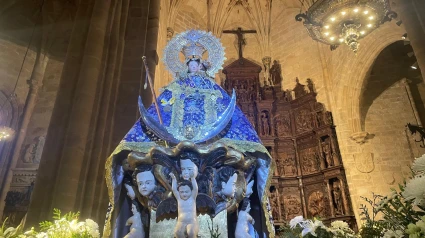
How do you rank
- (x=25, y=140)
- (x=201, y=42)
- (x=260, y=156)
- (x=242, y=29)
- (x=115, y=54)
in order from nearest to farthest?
(x=260, y=156)
(x=201, y=42)
(x=115, y=54)
(x=25, y=140)
(x=242, y=29)

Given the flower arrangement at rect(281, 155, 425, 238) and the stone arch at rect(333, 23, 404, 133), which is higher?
the stone arch at rect(333, 23, 404, 133)

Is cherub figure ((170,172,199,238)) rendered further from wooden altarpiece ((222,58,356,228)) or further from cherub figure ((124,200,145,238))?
wooden altarpiece ((222,58,356,228))

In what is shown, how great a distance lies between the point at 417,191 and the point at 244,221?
161 centimetres

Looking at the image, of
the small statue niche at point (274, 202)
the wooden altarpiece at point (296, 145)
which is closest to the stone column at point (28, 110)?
the wooden altarpiece at point (296, 145)

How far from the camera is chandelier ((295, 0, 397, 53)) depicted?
875 centimetres

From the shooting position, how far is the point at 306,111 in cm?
1225

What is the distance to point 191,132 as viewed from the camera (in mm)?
3031

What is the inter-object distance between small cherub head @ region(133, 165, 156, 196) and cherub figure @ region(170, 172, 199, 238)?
0.74ft

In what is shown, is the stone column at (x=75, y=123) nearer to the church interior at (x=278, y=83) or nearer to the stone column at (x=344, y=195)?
the church interior at (x=278, y=83)

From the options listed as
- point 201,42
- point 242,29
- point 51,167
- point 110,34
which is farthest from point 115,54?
point 242,29

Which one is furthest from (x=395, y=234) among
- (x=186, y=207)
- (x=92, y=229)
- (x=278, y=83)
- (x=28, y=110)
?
(x=28, y=110)

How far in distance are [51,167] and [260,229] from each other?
12.1ft

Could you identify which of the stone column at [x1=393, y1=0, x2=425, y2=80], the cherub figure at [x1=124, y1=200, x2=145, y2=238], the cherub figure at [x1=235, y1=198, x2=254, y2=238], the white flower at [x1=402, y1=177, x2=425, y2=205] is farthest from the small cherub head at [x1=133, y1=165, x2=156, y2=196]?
the stone column at [x1=393, y1=0, x2=425, y2=80]

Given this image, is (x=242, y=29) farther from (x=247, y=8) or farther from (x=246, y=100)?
(x=246, y=100)
